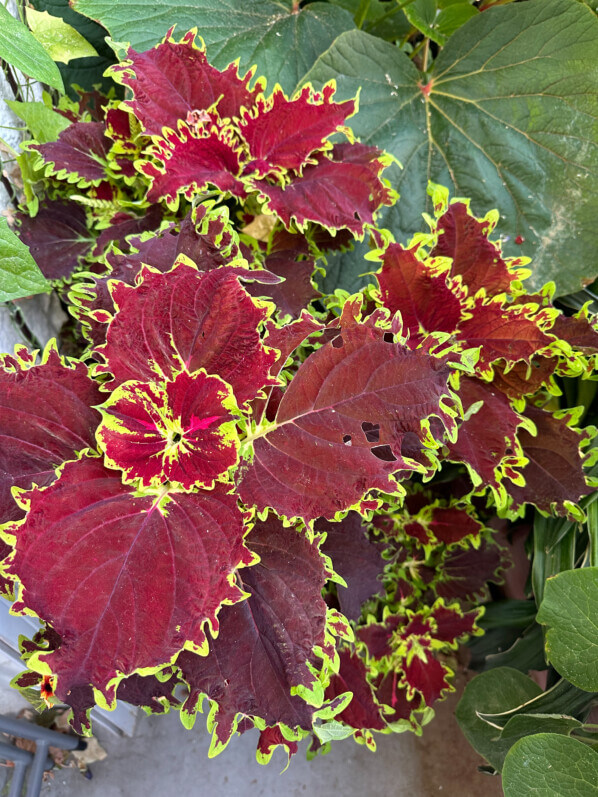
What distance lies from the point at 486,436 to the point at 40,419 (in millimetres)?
443

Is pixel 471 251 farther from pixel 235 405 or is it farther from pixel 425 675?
pixel 425 675

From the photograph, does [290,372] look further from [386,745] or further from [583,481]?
[386,745]

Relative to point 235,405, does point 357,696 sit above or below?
below

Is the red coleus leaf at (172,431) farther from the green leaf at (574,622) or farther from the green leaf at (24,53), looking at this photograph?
the green leaf at (574,622)

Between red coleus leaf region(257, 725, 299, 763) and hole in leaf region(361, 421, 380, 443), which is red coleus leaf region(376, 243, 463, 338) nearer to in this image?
hole in leaf region(361, 421, 380, 443)

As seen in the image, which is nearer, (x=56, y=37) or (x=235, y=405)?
(x=235, y=405)

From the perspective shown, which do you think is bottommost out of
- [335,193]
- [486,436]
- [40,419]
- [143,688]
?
[143,688]

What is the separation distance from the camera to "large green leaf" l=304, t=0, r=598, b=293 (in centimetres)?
82

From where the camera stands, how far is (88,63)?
3.11 ft

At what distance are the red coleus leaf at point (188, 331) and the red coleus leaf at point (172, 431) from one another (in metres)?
0.02

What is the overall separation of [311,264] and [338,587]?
0.36 meters

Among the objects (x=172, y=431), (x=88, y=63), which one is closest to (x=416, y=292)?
(x=172, y=431)

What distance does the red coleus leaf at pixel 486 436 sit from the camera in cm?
65

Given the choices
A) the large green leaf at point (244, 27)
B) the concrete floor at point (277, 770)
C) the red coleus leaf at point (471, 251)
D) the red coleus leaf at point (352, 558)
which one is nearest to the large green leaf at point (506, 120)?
the large green leaf at point (244, 27)
